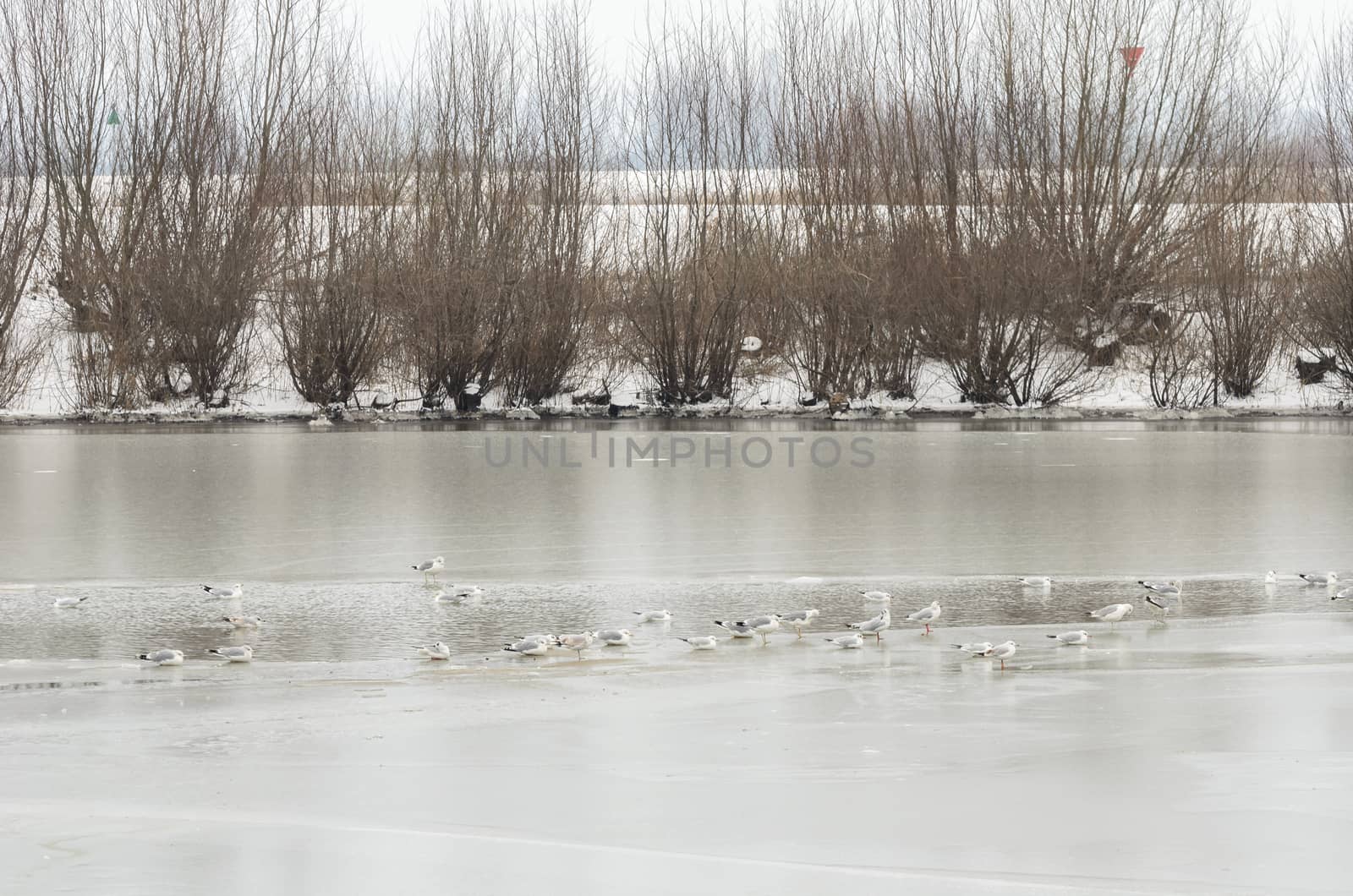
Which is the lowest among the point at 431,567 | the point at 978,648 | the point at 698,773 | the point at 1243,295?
the point at 698,773

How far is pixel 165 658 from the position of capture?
5414 millimetres

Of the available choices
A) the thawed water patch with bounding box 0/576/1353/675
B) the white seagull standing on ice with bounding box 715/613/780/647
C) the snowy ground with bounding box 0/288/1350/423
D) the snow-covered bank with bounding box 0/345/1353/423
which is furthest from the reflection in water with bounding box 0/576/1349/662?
the snowy ground with bounding box 0/288/1350/423

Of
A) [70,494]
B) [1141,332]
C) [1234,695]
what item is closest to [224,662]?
[1234,695]

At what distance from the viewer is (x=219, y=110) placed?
78.5ft

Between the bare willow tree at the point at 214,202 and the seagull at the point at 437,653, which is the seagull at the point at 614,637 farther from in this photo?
the bare willow tree at the point at 214,202

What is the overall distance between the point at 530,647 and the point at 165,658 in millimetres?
1347

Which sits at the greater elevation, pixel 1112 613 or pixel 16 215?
pixel 16 215

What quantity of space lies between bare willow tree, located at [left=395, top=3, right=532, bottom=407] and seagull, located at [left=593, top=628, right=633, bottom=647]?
667 inches

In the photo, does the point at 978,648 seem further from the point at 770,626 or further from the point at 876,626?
the point at 770,626

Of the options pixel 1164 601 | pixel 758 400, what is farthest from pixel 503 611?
pixel 758 400

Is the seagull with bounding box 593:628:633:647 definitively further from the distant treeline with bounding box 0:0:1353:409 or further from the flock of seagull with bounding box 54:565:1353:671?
the distant treeline with bounding box 0:0:1353:409

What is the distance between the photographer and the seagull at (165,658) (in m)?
5.41

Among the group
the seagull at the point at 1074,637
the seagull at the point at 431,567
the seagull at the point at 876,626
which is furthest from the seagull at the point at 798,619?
the seagull at the point at 431,567

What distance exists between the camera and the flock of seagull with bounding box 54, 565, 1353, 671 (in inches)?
217
